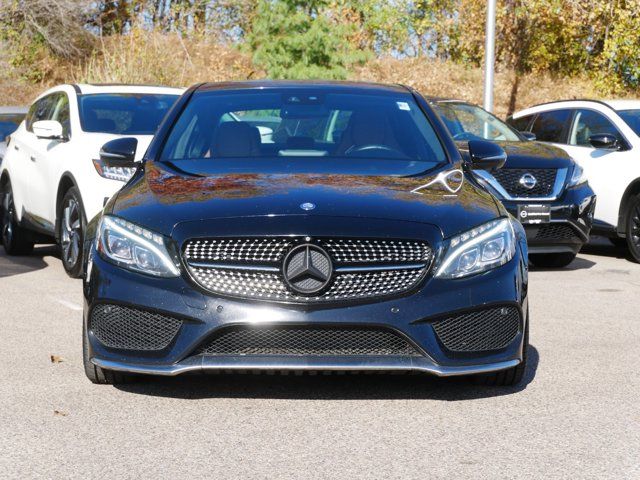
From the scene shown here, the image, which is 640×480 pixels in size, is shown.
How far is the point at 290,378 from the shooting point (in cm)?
654

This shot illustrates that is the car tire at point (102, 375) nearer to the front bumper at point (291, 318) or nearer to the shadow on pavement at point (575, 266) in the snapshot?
the front bumper at point (291, 318)

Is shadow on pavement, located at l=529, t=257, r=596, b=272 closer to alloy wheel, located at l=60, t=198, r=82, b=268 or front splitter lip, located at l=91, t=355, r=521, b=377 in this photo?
alloy wheel, located at l=60, t=198, r=82, b=268

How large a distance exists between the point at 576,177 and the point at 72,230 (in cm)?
482

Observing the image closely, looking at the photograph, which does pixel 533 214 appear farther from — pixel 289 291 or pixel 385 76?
pixel 385 76

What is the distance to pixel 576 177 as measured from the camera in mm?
12438

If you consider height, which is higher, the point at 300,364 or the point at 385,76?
the point at 300,364

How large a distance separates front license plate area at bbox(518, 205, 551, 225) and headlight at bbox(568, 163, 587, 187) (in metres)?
0.44

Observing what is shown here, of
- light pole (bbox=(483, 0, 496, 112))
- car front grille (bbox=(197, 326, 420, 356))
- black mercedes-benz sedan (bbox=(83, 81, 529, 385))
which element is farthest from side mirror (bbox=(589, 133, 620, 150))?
light pole (bbox=(483, 0, 496, 112))

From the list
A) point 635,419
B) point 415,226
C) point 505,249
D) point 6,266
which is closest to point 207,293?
point 415,226

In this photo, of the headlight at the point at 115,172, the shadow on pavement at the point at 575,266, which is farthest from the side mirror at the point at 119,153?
the shadow on pavement at the point at 575,266

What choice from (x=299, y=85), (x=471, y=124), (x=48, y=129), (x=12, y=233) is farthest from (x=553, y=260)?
(x=299, y=85)

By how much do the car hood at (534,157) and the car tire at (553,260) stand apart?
0.93 meters

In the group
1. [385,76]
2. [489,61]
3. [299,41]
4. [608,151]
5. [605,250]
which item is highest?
[608,151]

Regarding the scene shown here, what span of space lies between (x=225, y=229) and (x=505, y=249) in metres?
1.28
